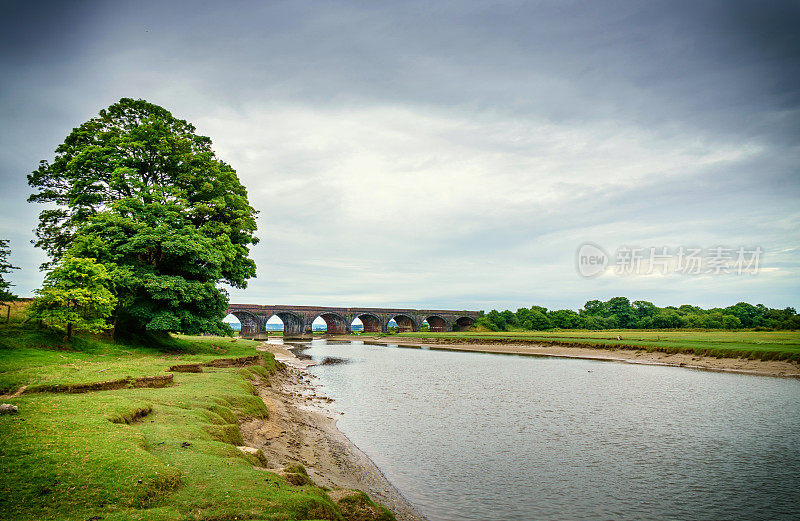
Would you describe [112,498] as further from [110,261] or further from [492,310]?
[492,310]

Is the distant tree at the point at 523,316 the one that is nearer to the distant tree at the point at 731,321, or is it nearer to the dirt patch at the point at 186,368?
the distant tree at the point at 731,321

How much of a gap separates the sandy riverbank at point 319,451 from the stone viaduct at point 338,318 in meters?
91.6

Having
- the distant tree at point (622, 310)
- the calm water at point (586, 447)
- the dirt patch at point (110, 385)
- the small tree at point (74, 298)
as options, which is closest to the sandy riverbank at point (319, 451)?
the calm water at point (586, 447)

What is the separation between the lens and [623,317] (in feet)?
414

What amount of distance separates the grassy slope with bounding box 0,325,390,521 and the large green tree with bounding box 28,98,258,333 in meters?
13.2

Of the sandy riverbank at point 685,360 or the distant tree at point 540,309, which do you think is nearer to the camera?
the sandy riverbank at point 685,360

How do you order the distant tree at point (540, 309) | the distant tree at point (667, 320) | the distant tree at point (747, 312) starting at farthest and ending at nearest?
the distant tree at point (540, 309) < the distant tree at point (667, 320) < the distant tree at point (747, 312)

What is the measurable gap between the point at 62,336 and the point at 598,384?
35.4m

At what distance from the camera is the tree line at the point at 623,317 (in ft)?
340

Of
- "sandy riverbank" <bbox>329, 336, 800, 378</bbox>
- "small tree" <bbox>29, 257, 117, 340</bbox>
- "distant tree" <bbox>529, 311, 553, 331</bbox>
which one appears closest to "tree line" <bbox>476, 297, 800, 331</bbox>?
"distant tree" <bbox>529, 311, 553, 331</bbox>

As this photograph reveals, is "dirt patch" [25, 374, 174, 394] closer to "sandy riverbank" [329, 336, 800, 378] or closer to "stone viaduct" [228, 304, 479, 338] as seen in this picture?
"sandy riverbank" [329, 336, 800, 378]

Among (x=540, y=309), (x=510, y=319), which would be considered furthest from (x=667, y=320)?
(x=510, y=319)

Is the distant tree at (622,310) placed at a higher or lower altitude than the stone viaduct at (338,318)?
higher

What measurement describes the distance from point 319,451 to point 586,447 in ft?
33.3
